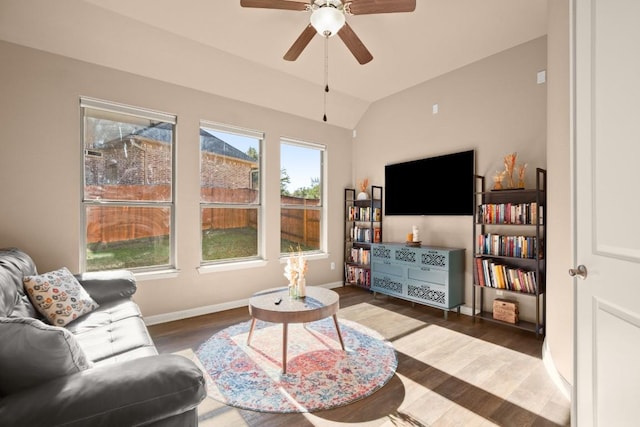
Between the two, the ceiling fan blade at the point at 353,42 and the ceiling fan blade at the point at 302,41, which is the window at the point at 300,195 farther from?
the ceiling fan blade at the point at 353,42

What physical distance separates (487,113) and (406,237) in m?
1.91

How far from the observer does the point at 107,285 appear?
2645 mm

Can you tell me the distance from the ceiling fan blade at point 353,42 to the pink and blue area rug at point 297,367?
2.58 metres

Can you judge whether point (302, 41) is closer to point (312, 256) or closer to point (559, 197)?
point (559, 197)

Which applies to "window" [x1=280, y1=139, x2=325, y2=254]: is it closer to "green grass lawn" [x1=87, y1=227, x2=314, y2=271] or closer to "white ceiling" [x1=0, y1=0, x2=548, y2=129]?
"green grass lawn" [x1=87, y1=227, x2=314, y2=271]

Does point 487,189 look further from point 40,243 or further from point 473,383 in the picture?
point 40,243

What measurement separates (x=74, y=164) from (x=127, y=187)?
1.69 ft

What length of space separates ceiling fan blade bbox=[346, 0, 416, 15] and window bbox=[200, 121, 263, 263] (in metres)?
2.41

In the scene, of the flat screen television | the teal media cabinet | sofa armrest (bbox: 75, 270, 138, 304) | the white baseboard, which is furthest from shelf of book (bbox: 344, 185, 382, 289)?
sofa armrest (bbox: 75, 270, 138, 304)

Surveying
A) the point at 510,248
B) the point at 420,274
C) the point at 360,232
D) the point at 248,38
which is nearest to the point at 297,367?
the point at 420,274

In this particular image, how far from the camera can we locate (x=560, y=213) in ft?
7.23

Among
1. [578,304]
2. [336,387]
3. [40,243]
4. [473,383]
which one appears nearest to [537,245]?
[473,383]

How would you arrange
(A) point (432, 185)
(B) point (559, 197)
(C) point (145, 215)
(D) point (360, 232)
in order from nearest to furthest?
(B) point (559, 197) → (C) point (145, 215) → (A) point (432, 185) → (D) point (360, 232)

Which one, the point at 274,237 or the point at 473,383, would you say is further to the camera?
the point at 274,237
